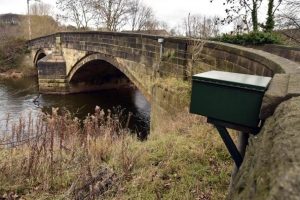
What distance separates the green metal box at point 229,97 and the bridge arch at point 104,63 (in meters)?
9.06

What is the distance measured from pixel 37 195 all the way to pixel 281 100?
8.69 ft

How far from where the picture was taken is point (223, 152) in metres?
4.10

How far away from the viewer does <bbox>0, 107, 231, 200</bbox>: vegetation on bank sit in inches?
128

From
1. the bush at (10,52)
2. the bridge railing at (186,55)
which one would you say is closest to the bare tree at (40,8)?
the bush at (10,52)

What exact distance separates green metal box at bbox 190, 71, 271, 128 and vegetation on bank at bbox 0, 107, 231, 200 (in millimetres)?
1323

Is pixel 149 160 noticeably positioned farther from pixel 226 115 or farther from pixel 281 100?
pixel 281 100

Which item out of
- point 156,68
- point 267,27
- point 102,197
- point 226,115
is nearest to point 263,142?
point 226,115

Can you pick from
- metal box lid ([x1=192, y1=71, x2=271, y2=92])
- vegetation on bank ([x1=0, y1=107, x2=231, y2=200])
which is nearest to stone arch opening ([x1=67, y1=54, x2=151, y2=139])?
vegetation on bank ([x1=0, y1=107, x2=231, y2=200])

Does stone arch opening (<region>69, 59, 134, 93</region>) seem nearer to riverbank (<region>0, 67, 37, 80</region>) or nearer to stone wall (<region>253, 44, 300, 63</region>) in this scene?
riverbank (<region>0, 67, 37, 80</region>)

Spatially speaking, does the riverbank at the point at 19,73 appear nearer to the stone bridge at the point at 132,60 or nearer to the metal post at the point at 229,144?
the stone bridge at the point at 132,60

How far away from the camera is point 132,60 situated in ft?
40.2

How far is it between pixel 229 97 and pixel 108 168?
2126mm

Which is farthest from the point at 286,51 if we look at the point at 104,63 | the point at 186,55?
the point at 104,63

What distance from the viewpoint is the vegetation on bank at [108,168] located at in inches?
128
